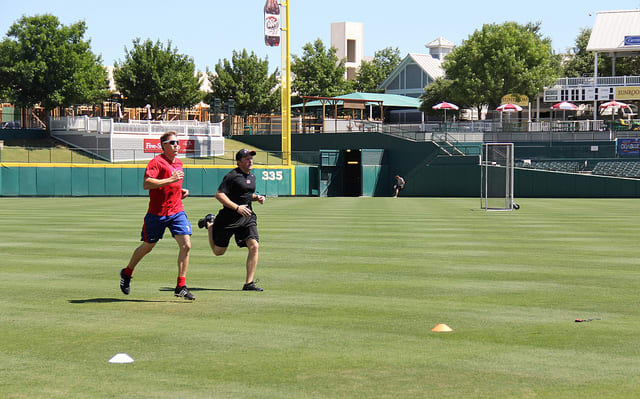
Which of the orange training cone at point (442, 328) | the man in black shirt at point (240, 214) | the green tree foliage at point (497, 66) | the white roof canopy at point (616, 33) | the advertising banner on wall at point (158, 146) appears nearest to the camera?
the orange training cone at point (442, 328)

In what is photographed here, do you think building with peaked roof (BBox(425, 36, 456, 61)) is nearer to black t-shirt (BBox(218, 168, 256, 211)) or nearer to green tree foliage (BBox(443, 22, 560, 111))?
green tree foliage (BBox(443, 22, 560, 111))

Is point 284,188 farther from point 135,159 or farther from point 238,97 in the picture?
point 238,97

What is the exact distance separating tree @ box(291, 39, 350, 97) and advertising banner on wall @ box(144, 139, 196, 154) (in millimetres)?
28169

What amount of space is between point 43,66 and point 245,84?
75.1ft

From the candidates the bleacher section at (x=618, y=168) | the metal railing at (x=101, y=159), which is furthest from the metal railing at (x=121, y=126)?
the bleacher section at (x=618, y=168)

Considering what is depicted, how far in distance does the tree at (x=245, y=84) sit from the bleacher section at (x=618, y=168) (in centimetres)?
3916

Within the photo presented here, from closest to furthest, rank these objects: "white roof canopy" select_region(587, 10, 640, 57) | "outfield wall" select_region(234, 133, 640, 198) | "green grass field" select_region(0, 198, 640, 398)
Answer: "green grass field" select_region(0, 198, 640, 398), "outfield wall" select_region(234, 133, 640, 198), "white roof canopy" select_region(587, 10, 640, 57)

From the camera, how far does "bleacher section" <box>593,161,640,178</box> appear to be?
48.6 m

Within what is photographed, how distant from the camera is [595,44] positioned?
6675 cm

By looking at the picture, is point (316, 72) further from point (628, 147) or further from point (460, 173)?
point (628, 147)

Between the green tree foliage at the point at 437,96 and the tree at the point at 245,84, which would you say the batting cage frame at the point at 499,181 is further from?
the tree at the point at 245,84

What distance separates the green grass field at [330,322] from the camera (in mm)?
6133

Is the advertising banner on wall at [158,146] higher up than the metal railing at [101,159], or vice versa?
the advertising banner on wall at [158,146]

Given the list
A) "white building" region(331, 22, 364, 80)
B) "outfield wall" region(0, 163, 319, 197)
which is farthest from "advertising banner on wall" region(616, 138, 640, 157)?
"white building" region(331, 22, 364, 80)
